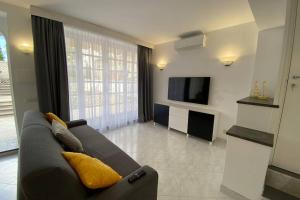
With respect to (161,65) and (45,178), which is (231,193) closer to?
(45,178)

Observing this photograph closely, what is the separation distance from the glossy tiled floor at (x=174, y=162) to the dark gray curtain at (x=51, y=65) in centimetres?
110

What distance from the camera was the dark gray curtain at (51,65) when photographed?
2467 millimetres

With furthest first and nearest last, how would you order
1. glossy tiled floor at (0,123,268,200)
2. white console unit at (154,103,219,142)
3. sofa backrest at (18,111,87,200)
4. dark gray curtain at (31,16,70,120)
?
white console unit at (154,103,219,142), dark gray curtain at (31,16,70,120), glossy tiled floor at (0,123,268,200), sofa backrest at (18,111,87,200)

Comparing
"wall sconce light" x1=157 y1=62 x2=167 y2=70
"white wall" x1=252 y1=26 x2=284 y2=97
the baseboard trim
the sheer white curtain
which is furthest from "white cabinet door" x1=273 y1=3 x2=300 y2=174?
the sheer white curtain

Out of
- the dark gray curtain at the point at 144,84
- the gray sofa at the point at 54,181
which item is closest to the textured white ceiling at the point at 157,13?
the dark gray curtain at the point at 144,84

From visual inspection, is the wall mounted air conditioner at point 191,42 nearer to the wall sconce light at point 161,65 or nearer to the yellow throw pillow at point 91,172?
the wall sconce light at point 161,65

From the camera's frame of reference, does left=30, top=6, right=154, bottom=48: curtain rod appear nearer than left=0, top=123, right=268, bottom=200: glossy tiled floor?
No

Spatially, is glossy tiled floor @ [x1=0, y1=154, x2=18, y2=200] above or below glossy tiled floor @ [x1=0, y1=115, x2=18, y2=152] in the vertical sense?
below

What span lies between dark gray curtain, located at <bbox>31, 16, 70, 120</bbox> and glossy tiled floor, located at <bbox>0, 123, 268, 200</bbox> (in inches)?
43.5

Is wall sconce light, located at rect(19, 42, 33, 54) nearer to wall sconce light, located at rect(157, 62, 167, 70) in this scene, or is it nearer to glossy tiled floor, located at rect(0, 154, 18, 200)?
glossy tiled floor, located at rect(0, 154, 18, 200)

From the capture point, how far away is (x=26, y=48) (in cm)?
245

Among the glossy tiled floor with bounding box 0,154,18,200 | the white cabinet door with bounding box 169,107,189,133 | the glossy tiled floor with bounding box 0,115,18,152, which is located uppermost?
the white cabinet door with bounding box 169,107,189,133

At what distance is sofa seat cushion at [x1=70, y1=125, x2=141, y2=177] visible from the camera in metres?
1.48

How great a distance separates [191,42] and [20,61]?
141 inches
